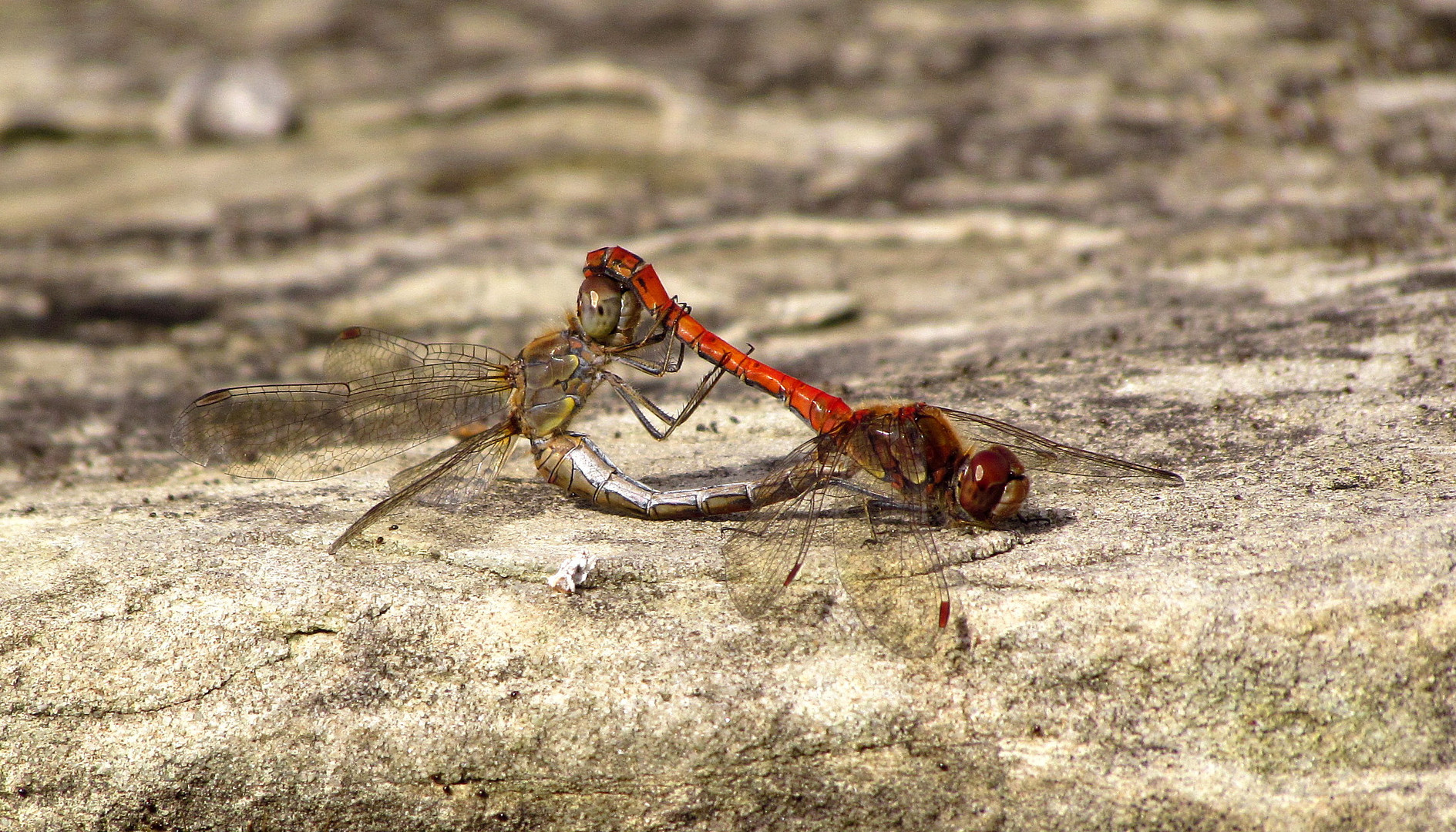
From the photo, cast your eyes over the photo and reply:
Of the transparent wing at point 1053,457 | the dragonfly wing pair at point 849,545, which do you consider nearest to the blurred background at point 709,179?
the transparent wing at point 1053,457

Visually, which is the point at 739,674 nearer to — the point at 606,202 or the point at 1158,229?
the point at 1158,229

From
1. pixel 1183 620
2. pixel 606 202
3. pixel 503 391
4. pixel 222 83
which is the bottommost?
pixel 1183 620

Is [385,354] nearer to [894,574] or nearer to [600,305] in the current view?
[600,305]

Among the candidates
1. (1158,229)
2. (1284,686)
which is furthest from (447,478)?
(1158,229)

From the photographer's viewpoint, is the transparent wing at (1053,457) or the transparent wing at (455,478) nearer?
the transparent wing at (1053,457)

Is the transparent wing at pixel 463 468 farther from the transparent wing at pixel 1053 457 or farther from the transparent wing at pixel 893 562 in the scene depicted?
the transparent wing at pixel 1053 457

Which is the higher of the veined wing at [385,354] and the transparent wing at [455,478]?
the veined wing at [385,354]

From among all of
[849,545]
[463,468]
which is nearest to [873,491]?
[849,545]
